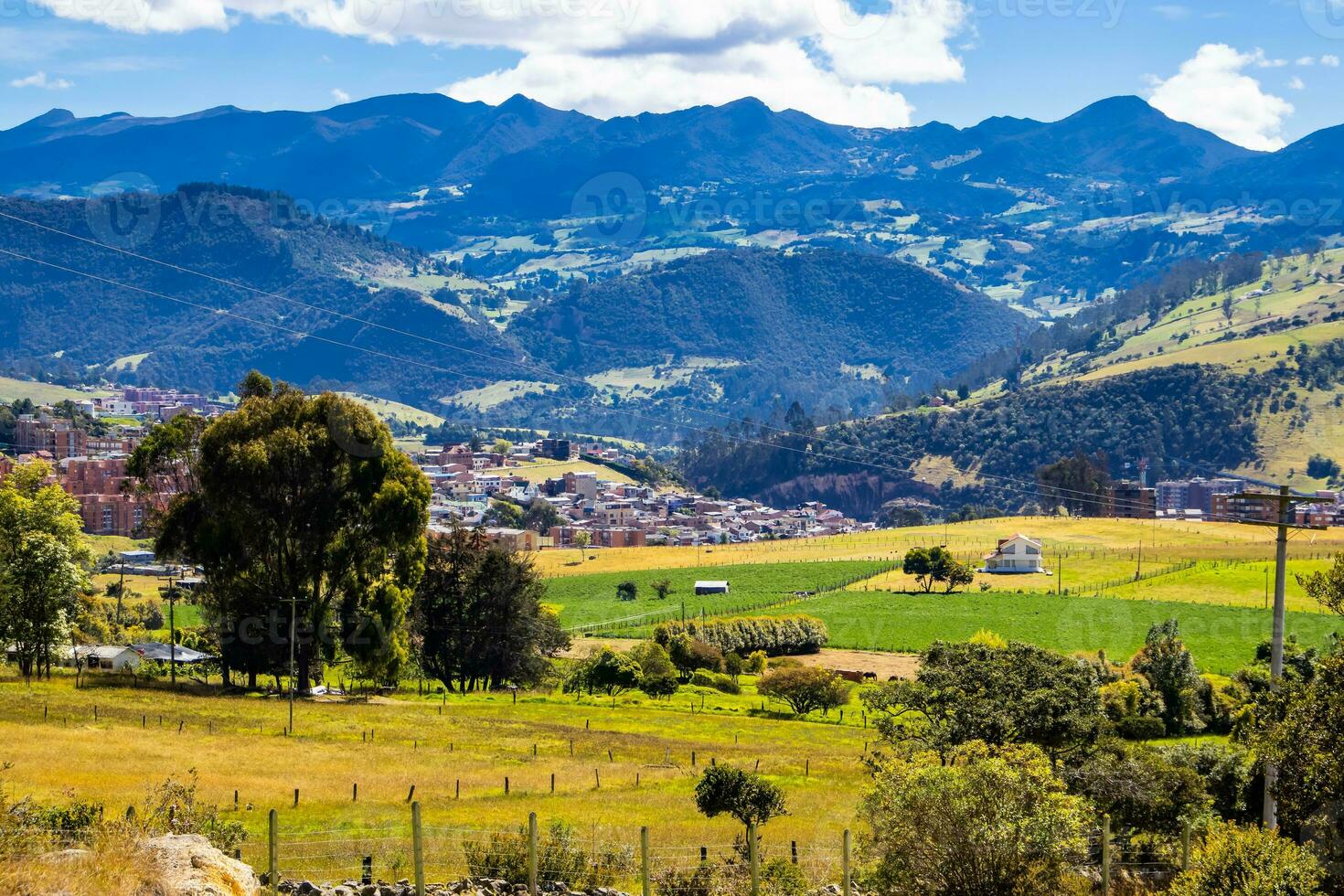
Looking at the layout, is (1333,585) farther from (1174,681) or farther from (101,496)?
(101,496)

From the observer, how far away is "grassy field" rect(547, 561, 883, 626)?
3492 inches

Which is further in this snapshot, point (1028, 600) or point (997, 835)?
point (1028, 600)

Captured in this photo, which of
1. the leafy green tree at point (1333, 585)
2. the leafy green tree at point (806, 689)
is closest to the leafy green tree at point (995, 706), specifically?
the leafy green tree at point (1333, 585)

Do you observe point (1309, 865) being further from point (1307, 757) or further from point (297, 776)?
point (297, 776)

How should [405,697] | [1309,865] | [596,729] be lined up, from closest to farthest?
1. [1309,865]
2. [596,729]
3. [405,697]

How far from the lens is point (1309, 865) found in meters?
15.2

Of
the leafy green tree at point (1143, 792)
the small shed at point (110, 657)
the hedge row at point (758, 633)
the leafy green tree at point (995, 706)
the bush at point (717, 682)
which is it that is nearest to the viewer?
the leafy green tree at point (1143, 792)

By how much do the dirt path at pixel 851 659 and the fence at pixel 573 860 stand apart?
133 feet

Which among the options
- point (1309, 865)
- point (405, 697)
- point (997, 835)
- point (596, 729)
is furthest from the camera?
point (405, 697)

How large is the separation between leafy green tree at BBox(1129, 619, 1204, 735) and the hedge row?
19368mm

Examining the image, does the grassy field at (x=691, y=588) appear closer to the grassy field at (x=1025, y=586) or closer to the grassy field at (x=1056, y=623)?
the grassy field at (x=1025, y=586)

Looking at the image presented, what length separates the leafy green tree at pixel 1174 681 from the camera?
5103 cm

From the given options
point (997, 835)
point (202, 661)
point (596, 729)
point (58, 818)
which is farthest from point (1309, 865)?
point (202, 661)

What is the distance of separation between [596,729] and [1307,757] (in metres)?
24.6
